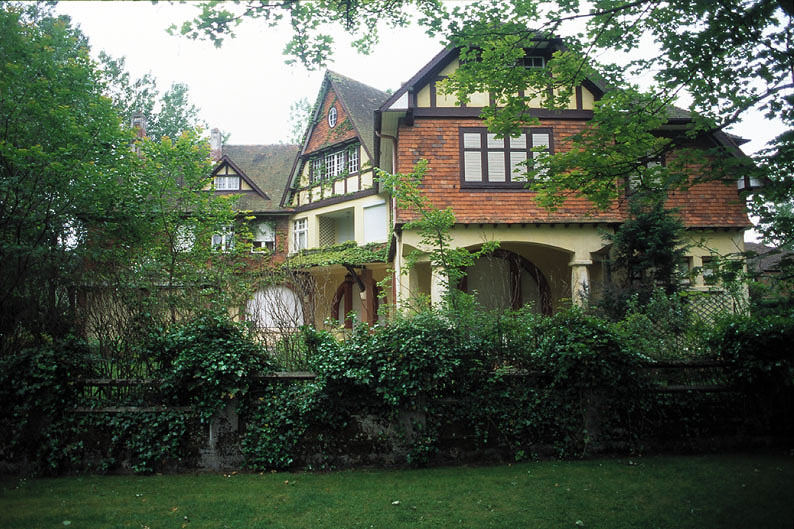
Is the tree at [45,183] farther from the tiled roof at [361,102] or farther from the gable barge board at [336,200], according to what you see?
the gable barge board at [336,200]

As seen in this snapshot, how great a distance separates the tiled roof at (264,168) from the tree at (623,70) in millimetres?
20488

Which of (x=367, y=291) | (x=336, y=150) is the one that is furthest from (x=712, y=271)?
(x=336, y=150)

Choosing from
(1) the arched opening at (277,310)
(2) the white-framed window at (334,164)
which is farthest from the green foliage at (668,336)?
(2) the white-framed window at (334,164)

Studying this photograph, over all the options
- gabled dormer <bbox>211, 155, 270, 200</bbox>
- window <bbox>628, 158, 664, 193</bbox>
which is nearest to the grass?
window <bbox>628, 158, 664, 193</bbox>

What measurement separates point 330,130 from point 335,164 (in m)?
1.49

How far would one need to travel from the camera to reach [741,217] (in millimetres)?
15117

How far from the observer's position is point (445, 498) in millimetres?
5441

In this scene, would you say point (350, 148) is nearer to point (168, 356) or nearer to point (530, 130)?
point (530, 130)

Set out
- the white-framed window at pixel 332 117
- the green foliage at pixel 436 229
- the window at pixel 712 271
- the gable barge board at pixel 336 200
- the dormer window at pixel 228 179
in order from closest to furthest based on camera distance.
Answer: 1. the window at pixel 712 271
2. the green foliage at pixel 436 229
3. the gable barge board at pixel 336 200
4. the white-framed window at pixel 332 117
5. the dormer window at pixel 228 179

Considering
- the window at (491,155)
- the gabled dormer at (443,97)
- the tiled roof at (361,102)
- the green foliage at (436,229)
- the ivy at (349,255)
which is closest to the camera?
the green foliage at (436,229)

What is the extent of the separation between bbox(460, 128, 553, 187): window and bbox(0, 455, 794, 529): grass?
8992 millimetres

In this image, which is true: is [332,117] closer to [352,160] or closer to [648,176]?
[352,160]

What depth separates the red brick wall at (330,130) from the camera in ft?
76.2

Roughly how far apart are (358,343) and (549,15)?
438 cm
